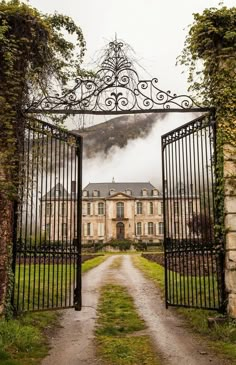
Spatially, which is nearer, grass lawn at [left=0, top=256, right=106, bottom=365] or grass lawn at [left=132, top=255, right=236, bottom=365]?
grass lawn at [left=0, top=256, right=106, bottom=365]

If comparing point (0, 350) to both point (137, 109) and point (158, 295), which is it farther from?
point (158, 295)

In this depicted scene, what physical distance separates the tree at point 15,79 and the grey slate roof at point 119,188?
2066 inches

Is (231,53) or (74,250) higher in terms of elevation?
(231,53)

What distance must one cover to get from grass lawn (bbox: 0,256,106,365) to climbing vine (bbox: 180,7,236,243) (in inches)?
119

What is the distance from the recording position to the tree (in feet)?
Answer: 19.4

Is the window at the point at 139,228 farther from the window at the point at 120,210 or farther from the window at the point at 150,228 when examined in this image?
the window at the point at 120,210

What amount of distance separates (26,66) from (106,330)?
13.9 feet

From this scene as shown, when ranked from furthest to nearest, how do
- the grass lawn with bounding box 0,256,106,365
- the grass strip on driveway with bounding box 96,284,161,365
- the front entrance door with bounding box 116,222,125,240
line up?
the front entrance door with bounding box 116,222,125,240 → the grass strip on driveway with bounding box 96,284,161,365 → the grass lawn with bounding box 0,256,106,365

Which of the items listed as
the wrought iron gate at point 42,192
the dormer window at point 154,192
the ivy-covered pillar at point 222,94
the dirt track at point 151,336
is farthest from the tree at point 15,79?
the dormer window at point 154,192

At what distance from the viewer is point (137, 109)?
22.6 feet

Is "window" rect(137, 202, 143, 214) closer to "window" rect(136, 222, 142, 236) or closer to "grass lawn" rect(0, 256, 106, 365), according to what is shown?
"window" rect(136, 222, 142, 236)

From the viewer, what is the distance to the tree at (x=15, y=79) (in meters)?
5.93

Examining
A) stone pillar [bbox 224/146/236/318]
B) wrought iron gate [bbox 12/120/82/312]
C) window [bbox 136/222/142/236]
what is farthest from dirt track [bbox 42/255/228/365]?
window [bbox 136/222/142/236]

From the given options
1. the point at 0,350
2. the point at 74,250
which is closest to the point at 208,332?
the point at 74,250
